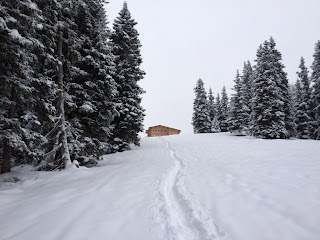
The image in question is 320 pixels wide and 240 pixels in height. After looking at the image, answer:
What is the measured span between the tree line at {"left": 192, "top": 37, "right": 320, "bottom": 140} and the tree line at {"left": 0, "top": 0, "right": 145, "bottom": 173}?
20.8 meters

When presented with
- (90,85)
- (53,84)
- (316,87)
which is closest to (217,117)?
(316,87)

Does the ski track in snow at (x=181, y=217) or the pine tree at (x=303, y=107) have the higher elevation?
the pine tree at (x=303, y=107)

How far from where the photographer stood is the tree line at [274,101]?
2373 cm

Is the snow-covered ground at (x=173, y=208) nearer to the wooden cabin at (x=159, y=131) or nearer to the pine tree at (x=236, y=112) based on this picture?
the pine tree at (x=236, y=112)

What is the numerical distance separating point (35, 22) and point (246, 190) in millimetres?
9928

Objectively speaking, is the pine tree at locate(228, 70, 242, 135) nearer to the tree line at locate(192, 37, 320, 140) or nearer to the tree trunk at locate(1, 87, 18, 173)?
the tree line at locate(192, 37, 320, 140)

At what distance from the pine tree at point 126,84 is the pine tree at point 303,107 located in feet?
86.6

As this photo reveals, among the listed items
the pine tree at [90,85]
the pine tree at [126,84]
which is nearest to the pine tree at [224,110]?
the pine tree at [126,84]

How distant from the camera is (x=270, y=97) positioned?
24328 millimetres

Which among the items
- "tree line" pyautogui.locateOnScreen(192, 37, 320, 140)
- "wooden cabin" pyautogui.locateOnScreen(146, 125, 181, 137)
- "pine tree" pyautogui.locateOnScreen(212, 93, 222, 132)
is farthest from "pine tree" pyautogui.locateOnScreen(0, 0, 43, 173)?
"wooden cabin" pyautogui.locateOnScreen(146, 125, 181, 137)

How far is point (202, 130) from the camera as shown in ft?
147

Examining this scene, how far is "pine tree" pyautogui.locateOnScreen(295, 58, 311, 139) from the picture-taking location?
28.4 metres

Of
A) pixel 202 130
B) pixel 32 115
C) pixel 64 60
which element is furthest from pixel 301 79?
pixel 32 115

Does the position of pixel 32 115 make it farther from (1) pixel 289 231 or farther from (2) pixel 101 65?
(1) pixel 289 231
